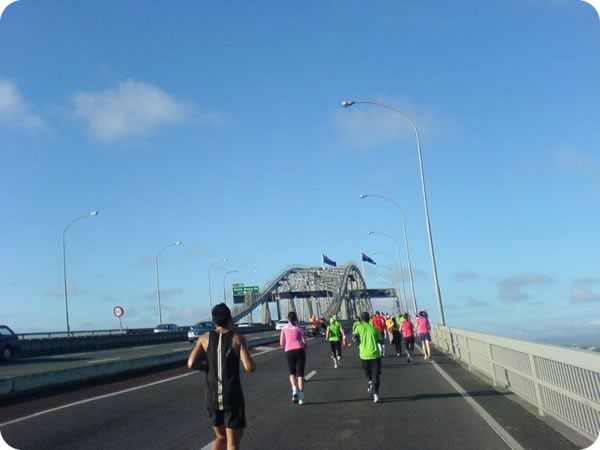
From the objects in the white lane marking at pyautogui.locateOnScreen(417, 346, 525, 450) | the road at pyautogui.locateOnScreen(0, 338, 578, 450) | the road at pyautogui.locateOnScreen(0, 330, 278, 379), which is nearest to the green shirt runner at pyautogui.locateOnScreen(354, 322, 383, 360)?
the road at pyautogui.locateOnScreen(0, 338, 578, 450)

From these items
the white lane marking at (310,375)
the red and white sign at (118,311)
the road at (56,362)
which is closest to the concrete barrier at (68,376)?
the road at (56,362)

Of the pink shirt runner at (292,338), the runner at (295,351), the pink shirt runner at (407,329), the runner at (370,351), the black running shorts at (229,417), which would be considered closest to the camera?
the black running shorts at (229,417)

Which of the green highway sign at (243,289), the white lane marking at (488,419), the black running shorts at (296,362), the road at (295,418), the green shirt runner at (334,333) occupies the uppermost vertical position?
the green highway sign at (243,289)

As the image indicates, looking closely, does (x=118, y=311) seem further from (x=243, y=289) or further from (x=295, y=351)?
(x=243, y=289)

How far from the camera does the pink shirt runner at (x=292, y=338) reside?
48.0ft

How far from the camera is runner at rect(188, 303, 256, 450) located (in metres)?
6.23

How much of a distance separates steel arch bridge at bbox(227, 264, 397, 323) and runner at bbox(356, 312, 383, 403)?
13390 centimetres

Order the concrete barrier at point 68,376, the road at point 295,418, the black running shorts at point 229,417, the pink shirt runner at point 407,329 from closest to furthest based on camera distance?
1. the black running shorts at point 229,417
2. the road at point 295,418
3. the concrete barrier at point 68,376
4. the pink shirt runner at point 407,329

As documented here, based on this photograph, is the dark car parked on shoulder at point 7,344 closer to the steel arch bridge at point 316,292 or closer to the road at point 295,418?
A: the road at point 295,418

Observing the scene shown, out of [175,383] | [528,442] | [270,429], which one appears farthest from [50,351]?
[528,442]

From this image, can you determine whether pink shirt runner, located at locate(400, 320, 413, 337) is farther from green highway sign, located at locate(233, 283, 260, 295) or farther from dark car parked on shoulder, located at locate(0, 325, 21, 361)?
green highway sign, located at locate(233, 283, 260, 295)

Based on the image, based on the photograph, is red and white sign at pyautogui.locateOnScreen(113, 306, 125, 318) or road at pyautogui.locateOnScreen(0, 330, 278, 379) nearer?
road at pyautogui.locateOnScreen(0, 330, 278, 379)

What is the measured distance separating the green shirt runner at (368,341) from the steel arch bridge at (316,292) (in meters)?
134

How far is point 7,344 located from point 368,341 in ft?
82.0
